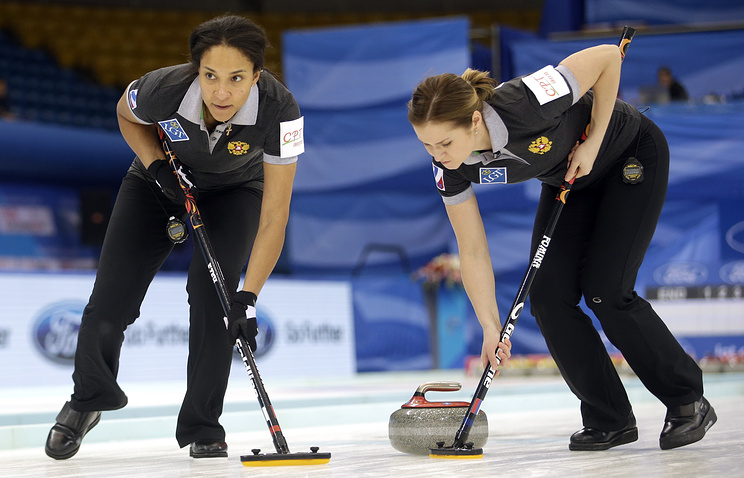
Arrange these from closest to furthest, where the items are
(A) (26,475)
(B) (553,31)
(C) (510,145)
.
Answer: (A) (26,475) < (C) (510,145) < (B) (553,31)

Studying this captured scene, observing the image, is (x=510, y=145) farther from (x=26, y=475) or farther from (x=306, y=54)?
(x=306, y=54)

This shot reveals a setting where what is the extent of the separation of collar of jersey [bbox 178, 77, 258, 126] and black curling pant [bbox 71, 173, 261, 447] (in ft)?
0.98

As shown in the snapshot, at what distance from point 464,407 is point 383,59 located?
23.9ft

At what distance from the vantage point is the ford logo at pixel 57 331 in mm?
5383

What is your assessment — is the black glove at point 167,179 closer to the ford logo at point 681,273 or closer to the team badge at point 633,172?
the team badge at point 633,172

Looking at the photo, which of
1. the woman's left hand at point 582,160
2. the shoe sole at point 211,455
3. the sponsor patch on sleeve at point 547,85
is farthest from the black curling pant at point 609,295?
the shoe sole at point 211,455

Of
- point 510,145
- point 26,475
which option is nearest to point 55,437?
point 26,475

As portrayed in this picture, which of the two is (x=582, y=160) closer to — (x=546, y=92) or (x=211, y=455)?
(x=546, y=92)

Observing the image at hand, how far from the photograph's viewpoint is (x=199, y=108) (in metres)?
2.27

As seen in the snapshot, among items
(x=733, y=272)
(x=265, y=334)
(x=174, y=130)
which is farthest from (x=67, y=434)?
(x=733, y=272)

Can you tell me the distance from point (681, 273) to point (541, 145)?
5.52 metres

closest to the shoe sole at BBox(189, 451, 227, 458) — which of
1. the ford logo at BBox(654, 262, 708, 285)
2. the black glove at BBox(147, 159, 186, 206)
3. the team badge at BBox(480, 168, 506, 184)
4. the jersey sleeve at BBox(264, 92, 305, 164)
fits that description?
the black glove at BBox(147, 159, 186, 206)

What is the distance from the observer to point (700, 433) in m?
2.29

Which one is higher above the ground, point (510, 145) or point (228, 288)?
point (510, 145)
